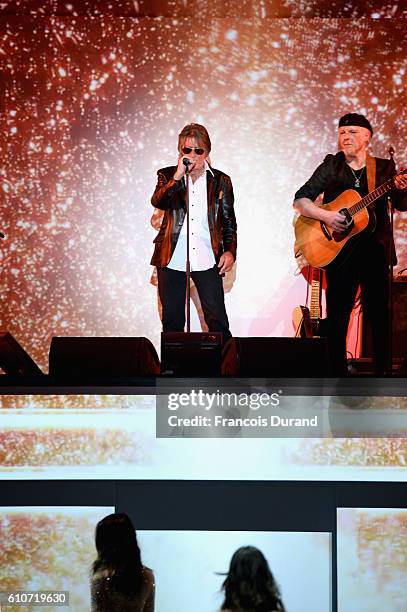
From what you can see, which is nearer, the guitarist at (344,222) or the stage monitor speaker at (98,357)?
the stage monitor speaker at (98,357)

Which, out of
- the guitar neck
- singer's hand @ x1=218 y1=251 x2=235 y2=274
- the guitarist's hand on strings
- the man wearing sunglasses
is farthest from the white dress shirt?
the guitar neck

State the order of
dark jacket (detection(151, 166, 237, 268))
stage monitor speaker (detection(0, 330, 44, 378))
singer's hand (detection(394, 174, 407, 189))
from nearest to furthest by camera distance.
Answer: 1. stage monitor speaker (detection(0, 330, 44, 378))
2. singer's hand (detection(394, 174, 407, 189))
3. dark jacket (detection(151, 166, 237, 268))

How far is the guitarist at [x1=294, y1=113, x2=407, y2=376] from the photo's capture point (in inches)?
205

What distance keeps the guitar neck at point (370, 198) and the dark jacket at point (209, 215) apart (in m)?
0.78

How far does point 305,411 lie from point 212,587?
50 cm

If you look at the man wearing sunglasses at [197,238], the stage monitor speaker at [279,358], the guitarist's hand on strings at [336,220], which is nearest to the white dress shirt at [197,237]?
the man wearing sunglasses at [197,238]

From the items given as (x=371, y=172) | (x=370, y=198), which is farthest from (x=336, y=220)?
(x=371, y=172)

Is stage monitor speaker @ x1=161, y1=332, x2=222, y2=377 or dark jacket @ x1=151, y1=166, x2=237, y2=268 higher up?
dark jacket @ x1=151, y1=166, x2=237, y2=268

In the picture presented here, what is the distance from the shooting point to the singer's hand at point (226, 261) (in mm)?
5363

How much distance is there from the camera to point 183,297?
18.0ft

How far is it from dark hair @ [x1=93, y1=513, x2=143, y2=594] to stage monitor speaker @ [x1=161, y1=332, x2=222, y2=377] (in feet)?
2.75

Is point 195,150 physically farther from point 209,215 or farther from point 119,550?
point 119,550

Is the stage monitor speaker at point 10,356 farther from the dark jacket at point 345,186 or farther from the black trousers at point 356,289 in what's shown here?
the dark jacket at point 345,186

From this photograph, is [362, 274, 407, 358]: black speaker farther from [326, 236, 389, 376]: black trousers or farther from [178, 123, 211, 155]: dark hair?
[178, 123, 211, 155]: dark hair
